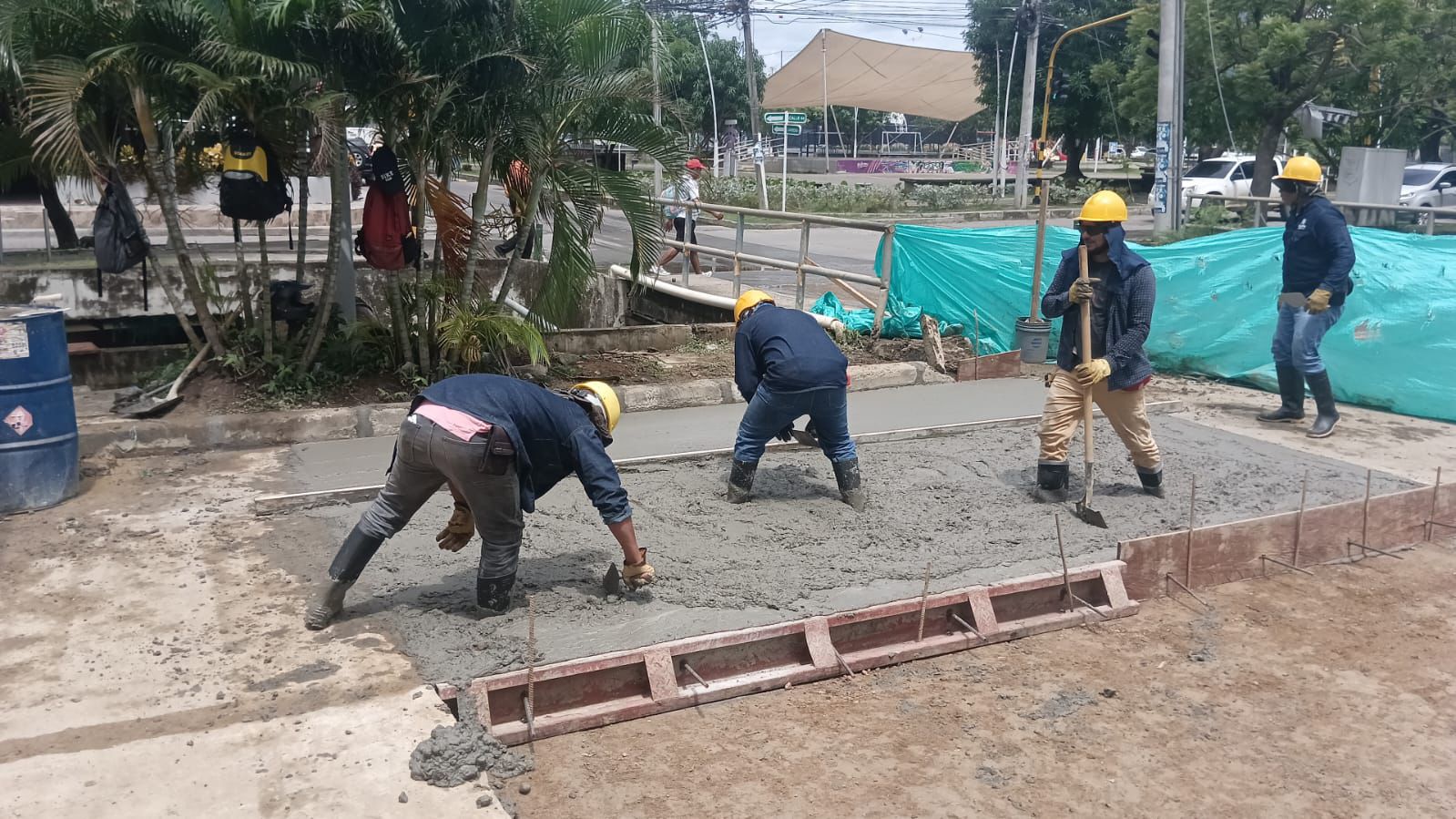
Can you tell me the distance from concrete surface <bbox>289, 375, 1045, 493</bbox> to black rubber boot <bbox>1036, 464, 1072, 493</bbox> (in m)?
1.91

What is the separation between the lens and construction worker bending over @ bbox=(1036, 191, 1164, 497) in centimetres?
687

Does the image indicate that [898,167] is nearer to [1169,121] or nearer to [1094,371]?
[1169,121]

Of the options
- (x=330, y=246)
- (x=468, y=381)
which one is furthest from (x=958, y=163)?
Answer: (x=468, y=381)

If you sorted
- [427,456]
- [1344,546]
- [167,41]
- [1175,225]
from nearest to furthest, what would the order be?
[427,456], [1344,546], [167,41], [1175,225]

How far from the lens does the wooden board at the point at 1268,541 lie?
6.11 metres

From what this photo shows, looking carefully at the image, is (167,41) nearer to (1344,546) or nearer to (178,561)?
(178,561)

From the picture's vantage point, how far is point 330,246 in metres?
8.84

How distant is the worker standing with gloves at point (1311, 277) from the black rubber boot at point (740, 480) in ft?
16.1

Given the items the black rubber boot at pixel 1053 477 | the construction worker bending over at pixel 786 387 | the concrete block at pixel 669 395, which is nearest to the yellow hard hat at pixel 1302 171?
the black rubber boot at pixel 1053 477

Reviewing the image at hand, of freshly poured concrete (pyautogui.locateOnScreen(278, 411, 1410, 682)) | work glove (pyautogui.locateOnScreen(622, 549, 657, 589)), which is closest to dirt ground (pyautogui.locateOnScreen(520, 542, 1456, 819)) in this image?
freshly poured concrete (pyautogui.locateOnScreen(278, 411, 1410, 682))

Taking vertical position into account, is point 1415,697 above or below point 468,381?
below

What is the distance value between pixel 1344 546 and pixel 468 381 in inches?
200

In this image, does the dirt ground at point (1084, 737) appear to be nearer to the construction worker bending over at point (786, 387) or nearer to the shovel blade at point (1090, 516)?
the shovel blade at point (1090, 516)

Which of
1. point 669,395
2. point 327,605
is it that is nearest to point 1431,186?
point 669,395
